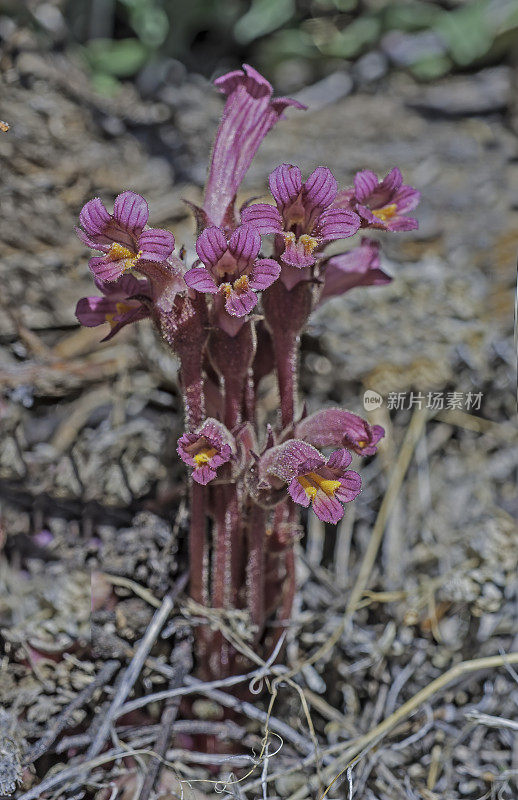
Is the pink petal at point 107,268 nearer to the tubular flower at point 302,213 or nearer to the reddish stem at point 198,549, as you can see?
the tubular flower at point 302,213

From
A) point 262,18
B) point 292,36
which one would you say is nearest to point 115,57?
point 262,18

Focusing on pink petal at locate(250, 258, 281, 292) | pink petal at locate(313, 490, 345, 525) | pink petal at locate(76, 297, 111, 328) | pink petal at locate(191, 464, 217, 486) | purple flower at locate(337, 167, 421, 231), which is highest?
purple flower at locate(337, 167, 421, 231)

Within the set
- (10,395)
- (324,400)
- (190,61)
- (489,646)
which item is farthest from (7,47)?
(489,646)

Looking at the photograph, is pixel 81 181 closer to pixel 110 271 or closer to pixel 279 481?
pixel 110 271

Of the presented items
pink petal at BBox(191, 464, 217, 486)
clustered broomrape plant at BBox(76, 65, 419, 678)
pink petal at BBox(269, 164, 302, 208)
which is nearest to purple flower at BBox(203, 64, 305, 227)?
clustered broomrape plant at BBox(76, 65, 419, 678)

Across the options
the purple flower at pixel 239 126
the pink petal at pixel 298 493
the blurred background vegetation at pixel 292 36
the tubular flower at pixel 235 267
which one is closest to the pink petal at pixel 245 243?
the tubular flower at pixel 235 267

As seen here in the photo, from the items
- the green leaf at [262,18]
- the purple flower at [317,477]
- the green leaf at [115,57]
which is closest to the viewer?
the purple flower at [317,477]

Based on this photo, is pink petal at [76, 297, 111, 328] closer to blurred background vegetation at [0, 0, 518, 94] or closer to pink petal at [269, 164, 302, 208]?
pink petal at [269, 164, 302, 208]
